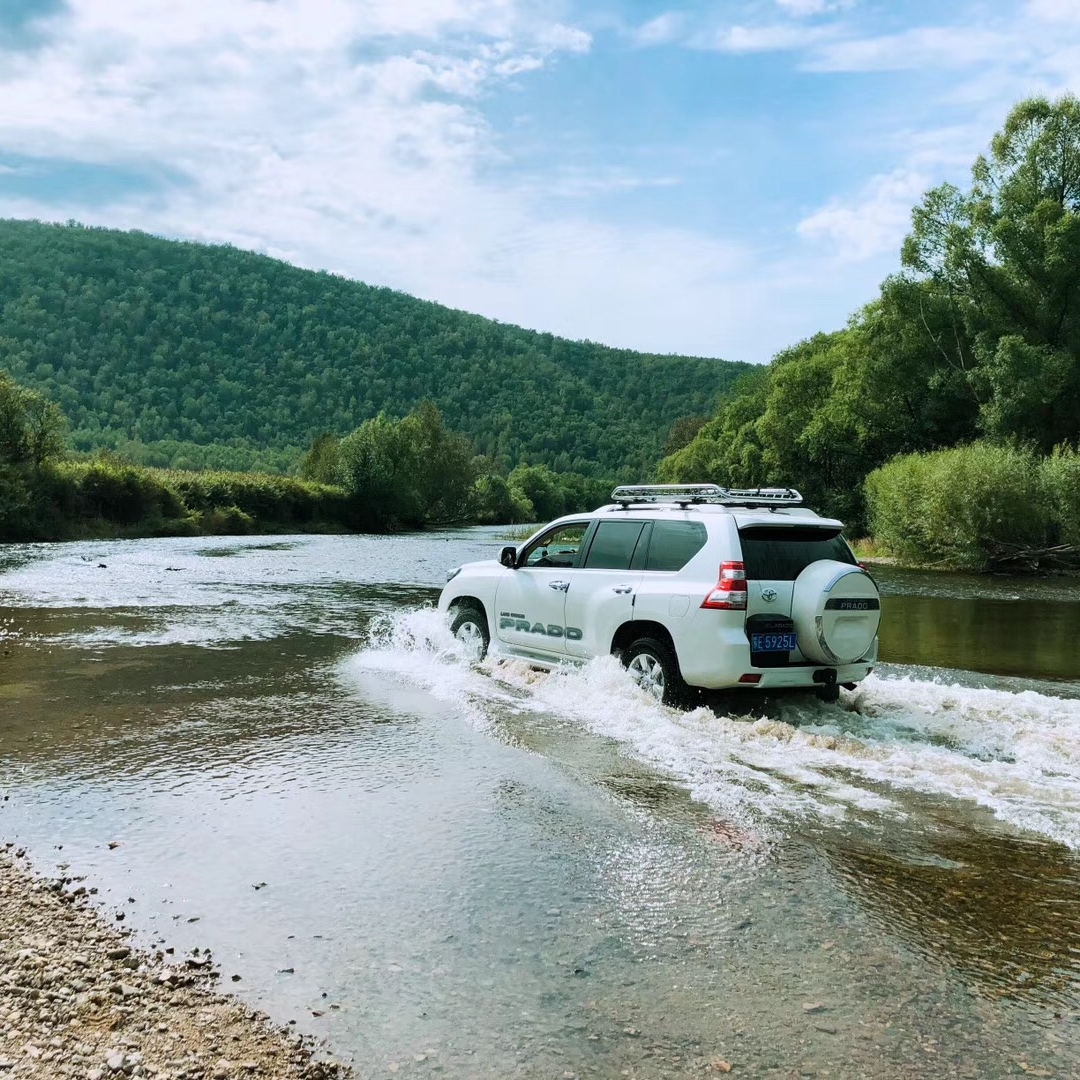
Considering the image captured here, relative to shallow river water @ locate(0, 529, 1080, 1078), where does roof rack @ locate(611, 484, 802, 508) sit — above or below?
above

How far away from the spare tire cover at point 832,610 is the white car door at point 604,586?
149 centimetres

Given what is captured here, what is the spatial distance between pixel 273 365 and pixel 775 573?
427 feet

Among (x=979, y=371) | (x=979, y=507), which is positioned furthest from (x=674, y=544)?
(x=979, y=371)

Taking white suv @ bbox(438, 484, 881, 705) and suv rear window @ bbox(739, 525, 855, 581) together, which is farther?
suv rear window @ bbox(739, 525, 855, 581)

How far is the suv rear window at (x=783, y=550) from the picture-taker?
8.45m

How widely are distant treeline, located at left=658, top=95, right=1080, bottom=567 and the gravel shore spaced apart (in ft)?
110

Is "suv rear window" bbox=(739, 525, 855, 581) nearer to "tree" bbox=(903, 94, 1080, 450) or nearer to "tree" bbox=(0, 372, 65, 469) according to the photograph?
"tree" bbox=(903, 94, 1080, 450)

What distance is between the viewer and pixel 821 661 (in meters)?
8.45

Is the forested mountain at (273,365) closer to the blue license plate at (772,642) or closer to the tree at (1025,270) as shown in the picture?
the tree at (1025,270)

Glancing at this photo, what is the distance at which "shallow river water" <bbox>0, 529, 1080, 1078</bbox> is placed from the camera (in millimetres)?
3520

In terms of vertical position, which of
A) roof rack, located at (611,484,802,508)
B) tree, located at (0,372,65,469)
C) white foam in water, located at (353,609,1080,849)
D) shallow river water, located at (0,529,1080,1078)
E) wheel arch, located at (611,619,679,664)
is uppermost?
tree, located at (0,372,65,469)

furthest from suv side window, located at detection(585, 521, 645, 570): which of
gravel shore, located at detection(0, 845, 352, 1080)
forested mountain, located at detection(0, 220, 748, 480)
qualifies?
forested mountain, located at detection(0, 220, 748, 480)

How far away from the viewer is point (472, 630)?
11531 mm

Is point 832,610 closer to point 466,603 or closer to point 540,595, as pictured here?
point 540,595
